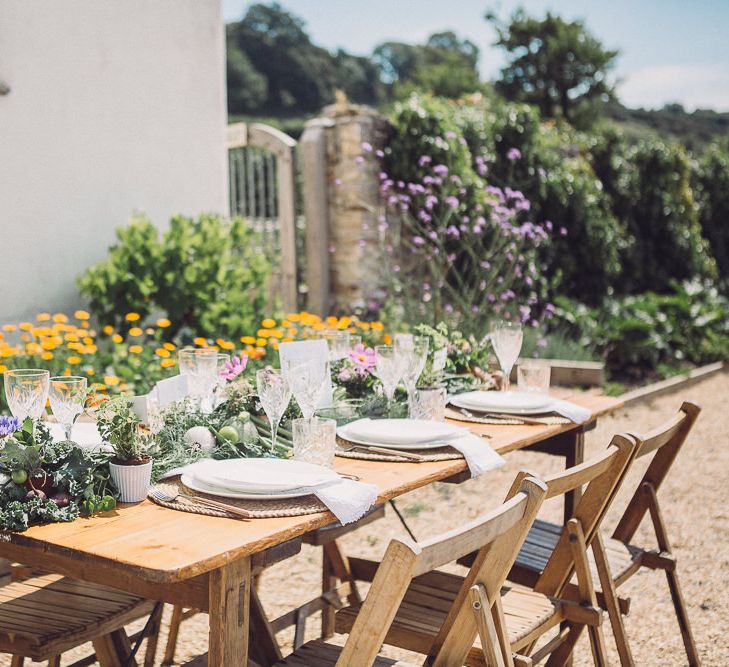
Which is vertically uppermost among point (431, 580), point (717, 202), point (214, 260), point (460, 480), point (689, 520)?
point (717, 202)

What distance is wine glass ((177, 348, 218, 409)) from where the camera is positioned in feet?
8.32

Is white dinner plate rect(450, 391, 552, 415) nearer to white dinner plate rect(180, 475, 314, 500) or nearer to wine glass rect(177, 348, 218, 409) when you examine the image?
wine glass rect(177, 348, 218, 409)

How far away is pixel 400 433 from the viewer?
253cm

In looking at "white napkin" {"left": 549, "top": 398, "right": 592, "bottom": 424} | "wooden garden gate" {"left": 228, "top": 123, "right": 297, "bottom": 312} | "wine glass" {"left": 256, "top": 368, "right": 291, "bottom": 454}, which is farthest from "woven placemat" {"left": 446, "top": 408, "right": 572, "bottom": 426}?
"wooden garden gate" {"left": 228, "top": 123, "right": 297, "bottom": 312}

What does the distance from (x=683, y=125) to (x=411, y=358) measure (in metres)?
27.8

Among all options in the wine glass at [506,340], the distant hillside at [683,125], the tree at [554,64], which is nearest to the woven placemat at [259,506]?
the wine glass at [506,340]

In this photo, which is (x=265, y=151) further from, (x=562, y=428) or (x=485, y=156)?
(x=562, y=428)

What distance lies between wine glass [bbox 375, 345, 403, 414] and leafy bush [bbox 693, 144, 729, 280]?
10.0 m

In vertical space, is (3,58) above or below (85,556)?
above

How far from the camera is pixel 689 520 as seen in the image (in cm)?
463

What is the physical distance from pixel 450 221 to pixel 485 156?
2.81 ft

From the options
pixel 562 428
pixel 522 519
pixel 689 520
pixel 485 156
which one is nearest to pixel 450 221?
pixel 485 156

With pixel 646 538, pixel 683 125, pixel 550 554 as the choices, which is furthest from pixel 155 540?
pixel 683 125

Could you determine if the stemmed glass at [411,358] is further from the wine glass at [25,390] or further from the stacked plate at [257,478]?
→ the wine glass at [25,390]
